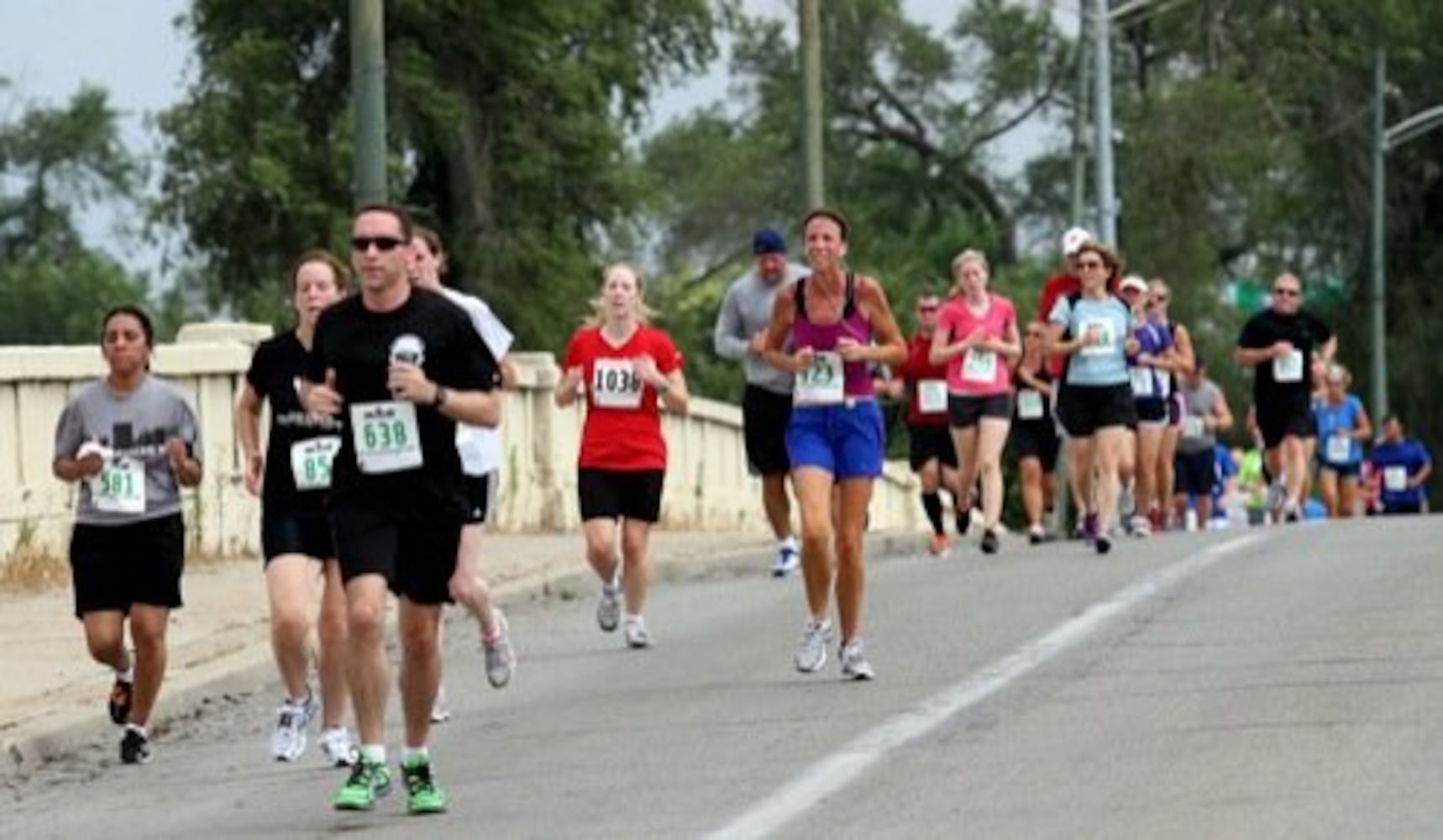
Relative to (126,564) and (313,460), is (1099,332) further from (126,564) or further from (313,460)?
(313,460)

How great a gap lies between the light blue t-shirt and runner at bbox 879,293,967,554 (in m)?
3.90

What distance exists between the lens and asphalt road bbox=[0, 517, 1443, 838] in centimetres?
1289

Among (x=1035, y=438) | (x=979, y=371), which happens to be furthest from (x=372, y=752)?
(x=1035, y=438)

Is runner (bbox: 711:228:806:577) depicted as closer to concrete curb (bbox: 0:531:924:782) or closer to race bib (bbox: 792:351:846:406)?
concrete curb (bbox: 0:531:924:782)

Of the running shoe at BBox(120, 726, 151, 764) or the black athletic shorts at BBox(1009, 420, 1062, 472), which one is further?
the black athletic shorts at BBox(1009, 420, 1062, 472)

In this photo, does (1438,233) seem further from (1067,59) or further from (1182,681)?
(1182,681)

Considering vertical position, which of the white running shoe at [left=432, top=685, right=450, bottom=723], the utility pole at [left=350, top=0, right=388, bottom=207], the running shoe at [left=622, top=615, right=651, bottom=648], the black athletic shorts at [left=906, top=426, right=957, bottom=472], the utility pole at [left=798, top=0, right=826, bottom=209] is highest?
the utility pole at [left=798, top=0, right=826, bottom=209]

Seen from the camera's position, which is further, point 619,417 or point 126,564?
point 619,417

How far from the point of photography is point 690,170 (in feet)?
327

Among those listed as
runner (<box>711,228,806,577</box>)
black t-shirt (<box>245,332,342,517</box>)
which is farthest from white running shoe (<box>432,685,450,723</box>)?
runner (<box>711,228,806,577</box>)

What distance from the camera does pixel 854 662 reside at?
17516 millimetres

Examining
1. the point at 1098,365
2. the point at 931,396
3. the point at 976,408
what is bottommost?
the point at 976,408

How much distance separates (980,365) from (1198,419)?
9.61m

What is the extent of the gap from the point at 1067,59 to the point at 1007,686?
75.3 m
